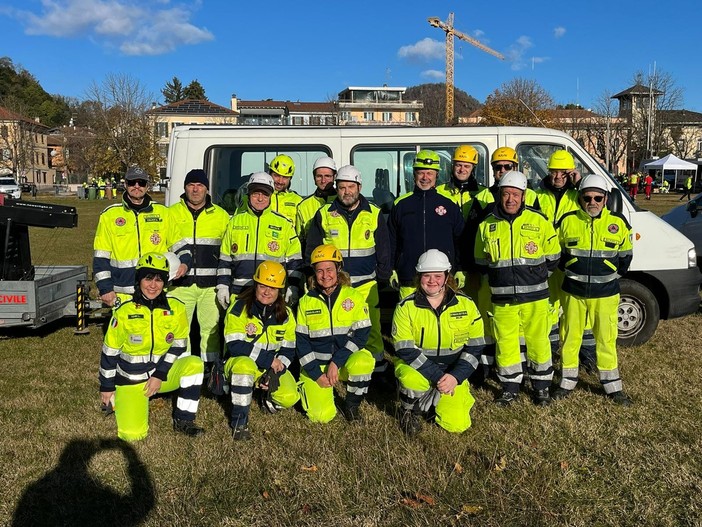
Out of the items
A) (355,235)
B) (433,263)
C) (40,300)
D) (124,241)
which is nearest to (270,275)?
(355,235)

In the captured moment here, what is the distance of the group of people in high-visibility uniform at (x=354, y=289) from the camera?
415 cm

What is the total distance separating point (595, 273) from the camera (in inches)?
182

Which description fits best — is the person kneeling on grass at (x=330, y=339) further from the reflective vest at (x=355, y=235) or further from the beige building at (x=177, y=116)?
the beige building at (x=177, y=116)

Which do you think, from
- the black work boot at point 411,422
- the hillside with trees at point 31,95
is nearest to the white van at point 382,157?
the black work boot at point 411,422

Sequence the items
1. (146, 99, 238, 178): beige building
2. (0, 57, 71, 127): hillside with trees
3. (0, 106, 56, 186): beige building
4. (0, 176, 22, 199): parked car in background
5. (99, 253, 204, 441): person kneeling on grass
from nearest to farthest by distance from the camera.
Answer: (99, 253, 204, 441): person kneeling on grass < (0, 176, 22, 199): parked car in background < (146, 99, 238, 178): beige building < (0, 106, 56, 186): beige building < (0, 57, 71, 127): hillside with trees

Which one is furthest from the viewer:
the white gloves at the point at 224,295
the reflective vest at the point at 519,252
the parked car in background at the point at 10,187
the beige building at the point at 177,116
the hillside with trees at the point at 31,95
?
the hillside with trees at the point at 31,95

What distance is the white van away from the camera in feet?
18.8

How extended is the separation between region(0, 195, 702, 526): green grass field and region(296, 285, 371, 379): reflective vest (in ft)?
1.57

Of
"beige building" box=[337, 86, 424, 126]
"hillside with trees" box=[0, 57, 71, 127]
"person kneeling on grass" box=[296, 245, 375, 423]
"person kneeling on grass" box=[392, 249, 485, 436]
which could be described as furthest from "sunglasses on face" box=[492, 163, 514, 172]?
"hillside with trees" box=[0, 57, 71, 127]

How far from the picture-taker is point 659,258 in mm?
5828

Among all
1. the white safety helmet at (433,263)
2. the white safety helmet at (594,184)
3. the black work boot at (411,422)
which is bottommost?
the black work boot at (411,422)

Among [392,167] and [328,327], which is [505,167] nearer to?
[392,167]

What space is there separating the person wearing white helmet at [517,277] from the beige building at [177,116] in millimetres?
41744

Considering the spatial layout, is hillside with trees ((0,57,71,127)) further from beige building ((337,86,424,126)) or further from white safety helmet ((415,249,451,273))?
white safety helmet ((415,249,451,273))
